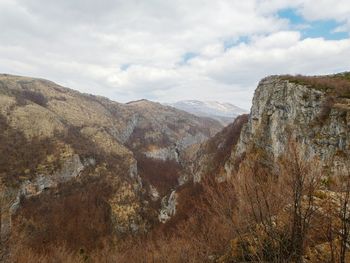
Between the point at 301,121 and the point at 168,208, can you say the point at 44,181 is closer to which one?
the point at 168,208

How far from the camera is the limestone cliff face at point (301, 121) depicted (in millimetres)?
40812

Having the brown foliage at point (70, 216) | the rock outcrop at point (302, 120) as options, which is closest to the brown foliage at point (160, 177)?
the brown foliage at point (70, 216)

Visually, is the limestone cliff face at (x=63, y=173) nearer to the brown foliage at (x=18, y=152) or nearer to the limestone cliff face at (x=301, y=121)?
the brown foliage at (x=18, y=152)

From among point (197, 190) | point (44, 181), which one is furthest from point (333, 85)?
point (44, 181)

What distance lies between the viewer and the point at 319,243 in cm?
1227

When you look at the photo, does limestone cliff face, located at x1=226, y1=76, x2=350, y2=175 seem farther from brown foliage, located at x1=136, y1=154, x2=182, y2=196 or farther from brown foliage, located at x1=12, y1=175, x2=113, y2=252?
brown foliage, located at x1=136, y1=154, x2=182, y2=196

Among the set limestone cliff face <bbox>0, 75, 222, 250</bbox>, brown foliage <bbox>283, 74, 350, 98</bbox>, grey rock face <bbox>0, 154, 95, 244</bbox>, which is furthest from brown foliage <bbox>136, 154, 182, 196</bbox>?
brown foliage <bbox>283, 74, 350, 98</bbox>

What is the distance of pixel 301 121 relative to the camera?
50.2 m

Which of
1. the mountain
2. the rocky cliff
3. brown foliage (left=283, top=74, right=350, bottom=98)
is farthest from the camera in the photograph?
brown foliage (left=283, top=74, right=350, bottom=98)

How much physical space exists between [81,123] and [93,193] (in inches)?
A: 2959

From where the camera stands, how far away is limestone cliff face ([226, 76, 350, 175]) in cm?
4081

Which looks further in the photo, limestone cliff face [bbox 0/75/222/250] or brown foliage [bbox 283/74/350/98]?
limestone cliff face [bbox 0/75/222/250]

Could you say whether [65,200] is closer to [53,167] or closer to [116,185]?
[53,167]

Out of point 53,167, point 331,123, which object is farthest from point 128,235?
point 331,123
